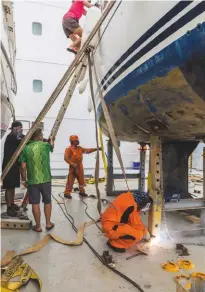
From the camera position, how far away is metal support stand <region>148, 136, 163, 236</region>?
10.6 ft

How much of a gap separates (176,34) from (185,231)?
2.55 metres

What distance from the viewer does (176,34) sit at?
168 cm

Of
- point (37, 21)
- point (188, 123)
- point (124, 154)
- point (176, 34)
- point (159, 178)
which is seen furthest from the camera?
point (124, 154)

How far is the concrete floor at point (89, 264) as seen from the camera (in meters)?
2.23

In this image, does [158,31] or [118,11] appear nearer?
[158,31]

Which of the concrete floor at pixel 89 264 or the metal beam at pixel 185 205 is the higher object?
the metal beam at pixel 185 205

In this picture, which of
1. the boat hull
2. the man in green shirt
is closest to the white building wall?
the man in green shirt

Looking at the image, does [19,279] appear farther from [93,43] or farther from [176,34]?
[93,43]

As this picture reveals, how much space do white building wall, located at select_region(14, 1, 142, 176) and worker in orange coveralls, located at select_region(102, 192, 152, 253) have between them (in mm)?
6424

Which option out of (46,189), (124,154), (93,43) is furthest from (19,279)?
(124,154)

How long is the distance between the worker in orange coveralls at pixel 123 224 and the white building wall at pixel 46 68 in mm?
6424

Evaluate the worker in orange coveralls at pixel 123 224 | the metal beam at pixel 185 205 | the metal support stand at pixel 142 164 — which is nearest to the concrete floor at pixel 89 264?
the worker in orange coveralls at pixel 123 224

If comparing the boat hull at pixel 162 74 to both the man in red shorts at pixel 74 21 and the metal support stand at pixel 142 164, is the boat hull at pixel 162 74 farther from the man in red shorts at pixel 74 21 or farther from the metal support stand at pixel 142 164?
the metal support stand at pixel 142 164

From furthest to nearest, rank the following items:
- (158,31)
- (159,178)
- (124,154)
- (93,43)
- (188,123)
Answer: (124,154) → (159,178) → (93,43) → (188,123) → (158,31)
